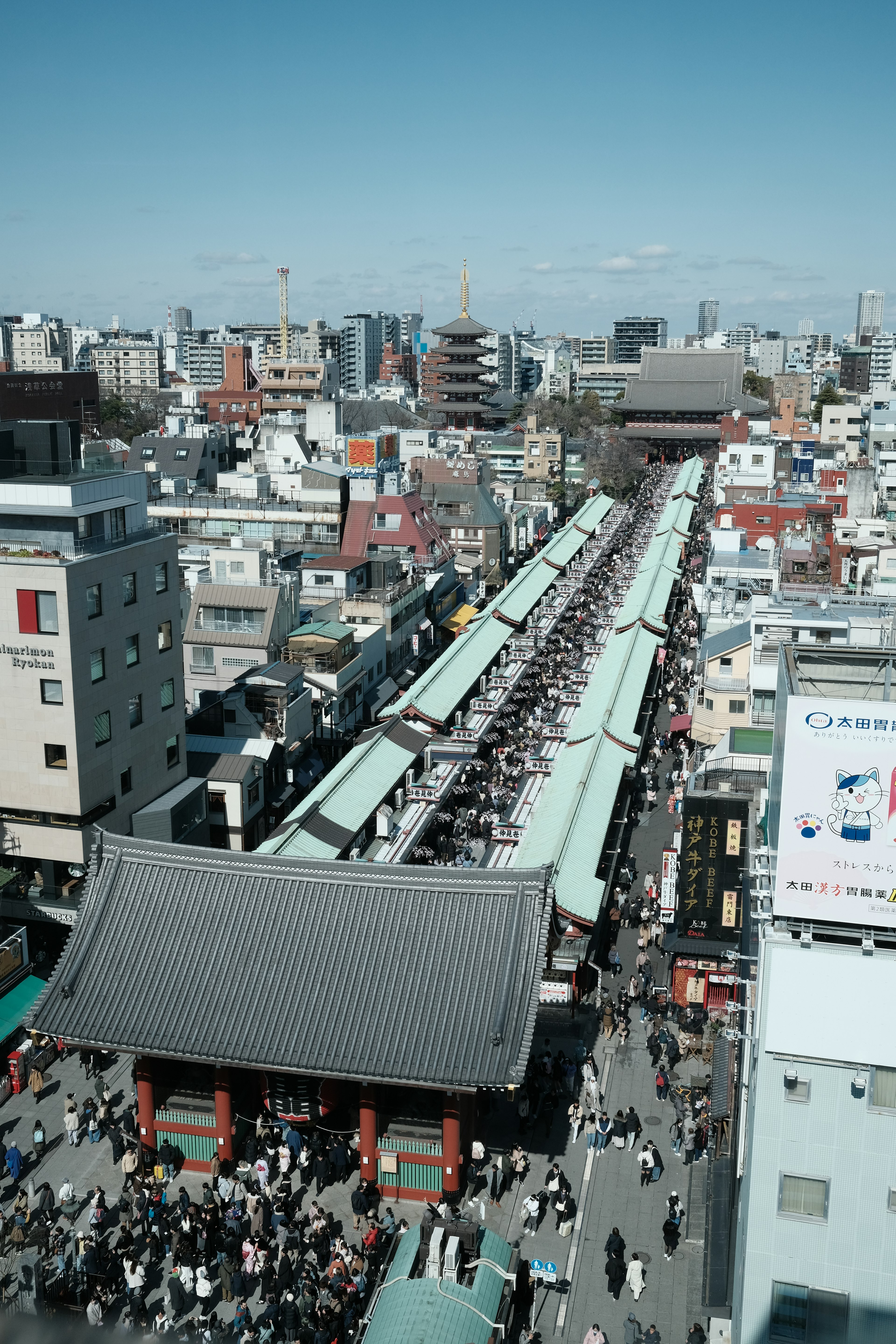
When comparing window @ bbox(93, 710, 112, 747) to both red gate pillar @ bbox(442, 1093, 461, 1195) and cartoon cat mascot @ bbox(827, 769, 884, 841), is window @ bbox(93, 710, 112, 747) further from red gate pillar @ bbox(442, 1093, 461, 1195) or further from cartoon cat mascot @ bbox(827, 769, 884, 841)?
cartoon cat mascot @ bbox(827, 769, 884, 841)

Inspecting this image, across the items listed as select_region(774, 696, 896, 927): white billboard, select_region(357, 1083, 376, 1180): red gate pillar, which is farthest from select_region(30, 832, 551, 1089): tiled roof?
select_region(774, 696, 896, 927): white billboard

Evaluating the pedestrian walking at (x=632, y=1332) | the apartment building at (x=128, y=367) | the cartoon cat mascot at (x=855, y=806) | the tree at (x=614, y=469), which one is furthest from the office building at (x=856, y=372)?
the cartoon cat mascot at (x=855, y=806)

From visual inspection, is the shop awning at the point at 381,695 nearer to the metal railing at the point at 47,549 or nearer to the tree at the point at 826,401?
the metal railing at the point at 47,549

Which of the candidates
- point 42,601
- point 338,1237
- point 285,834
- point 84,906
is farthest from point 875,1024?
point 42,601

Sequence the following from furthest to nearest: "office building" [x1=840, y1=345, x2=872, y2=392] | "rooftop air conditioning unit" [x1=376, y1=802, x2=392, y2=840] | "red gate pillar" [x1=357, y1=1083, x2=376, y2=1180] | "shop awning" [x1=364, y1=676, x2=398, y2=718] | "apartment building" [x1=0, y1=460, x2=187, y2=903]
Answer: "office building" [x1=840, y1=345, x2=872, y2=392]
"shop awning" [x1=364, y1=676, x2=398, y2=718]
"rooftop air conditioning unit" [x1=376, y1=802, x2=392, y2=840]
"apartment building" [x1=0, y1=460, x2=187, y2=903]
"red gate pillar" [x1=357, y1=1083, x2=376, y2=1180]

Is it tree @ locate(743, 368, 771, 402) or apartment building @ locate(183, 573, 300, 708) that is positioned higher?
tree @ locate(743, 368, 771, 402)

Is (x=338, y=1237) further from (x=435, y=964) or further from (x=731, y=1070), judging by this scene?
(x=731, y=1070)
